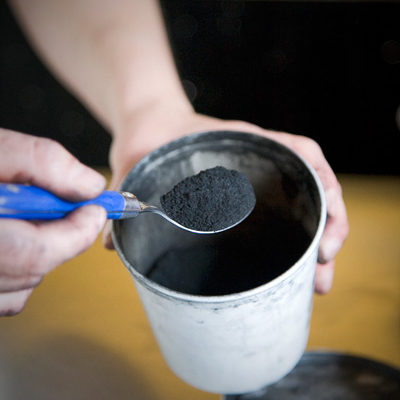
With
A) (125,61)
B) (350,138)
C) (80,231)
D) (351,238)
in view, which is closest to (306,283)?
(80,231)

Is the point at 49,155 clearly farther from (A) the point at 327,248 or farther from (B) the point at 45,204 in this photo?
(A) the point at 327,248

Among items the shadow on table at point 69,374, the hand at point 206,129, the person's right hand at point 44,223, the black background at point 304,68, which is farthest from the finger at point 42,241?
the black background at point 304,68

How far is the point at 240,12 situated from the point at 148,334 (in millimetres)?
906

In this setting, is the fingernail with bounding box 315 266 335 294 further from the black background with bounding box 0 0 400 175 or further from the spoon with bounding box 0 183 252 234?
the black background with bounding box 0 0 400 175

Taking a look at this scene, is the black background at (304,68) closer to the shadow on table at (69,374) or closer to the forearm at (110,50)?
the forearm at (110,50)

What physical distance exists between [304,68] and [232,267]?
34.1 inches

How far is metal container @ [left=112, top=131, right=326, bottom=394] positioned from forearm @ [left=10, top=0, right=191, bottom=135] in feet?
0.61

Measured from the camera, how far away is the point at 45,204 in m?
0.30

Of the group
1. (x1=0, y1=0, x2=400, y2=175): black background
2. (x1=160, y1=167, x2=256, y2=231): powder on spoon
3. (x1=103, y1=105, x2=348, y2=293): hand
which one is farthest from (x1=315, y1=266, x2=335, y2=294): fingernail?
(x1=0, y1=0, x2=400, y2=175): black background

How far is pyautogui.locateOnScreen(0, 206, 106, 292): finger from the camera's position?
28 centimetres

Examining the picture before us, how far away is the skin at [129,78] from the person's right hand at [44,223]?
121 millimetres

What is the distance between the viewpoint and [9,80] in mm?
1312

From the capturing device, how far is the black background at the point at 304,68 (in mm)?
1133

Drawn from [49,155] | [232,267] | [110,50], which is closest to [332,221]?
[232,267]
